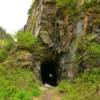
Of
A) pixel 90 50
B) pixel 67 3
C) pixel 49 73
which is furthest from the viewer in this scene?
pixel 49 73

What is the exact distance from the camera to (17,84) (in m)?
20.8

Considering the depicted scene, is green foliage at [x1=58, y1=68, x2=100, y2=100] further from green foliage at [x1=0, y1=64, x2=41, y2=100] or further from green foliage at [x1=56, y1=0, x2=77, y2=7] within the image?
green foliage at [x1=56, y1=0, x2=77, y2=7]

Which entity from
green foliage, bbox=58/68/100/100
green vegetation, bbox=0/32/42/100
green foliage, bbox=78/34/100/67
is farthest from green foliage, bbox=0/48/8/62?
green foliage, bbox=58/68/100/100

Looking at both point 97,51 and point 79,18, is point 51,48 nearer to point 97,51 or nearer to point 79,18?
point 79,18

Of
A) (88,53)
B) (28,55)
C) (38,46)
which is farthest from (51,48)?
(88,53)

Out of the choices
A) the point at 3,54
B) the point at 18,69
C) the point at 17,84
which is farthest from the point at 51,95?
the point at 3,54

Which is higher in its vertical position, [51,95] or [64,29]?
[64,29]

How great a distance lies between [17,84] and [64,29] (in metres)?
8.98

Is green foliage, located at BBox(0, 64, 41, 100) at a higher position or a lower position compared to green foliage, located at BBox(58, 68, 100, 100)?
higher

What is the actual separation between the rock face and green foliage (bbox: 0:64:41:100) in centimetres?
354

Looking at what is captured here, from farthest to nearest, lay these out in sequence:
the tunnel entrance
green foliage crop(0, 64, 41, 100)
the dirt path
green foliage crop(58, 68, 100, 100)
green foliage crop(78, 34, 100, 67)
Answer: the tunnel entrance → green foliage crop(78, 34, 100, 67) → the dirt path → green foliage crop(58, 68, 100, 100) → green foliage crop(0, 64, 41, 100)

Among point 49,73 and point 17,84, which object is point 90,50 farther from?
point 49,73

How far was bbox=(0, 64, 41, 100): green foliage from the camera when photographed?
1812cm

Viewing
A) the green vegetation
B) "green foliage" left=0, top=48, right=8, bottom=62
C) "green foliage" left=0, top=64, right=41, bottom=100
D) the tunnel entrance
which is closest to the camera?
"green foliage" left=0, top=64, right=41, bottom=100
